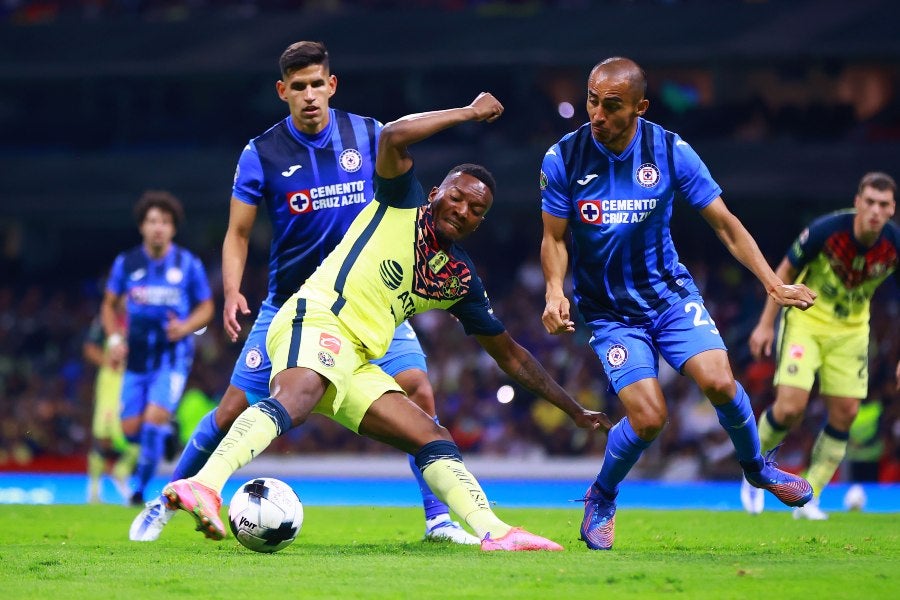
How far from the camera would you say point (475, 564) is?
5871 mm

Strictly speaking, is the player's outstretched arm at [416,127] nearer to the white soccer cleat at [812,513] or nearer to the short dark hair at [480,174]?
the short dark hair at [480,174]

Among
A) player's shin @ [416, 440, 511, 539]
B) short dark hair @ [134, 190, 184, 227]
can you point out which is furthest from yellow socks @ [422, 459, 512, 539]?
short dark hair @ [134, 190, 184, 227]

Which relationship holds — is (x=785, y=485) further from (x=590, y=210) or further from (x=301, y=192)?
(x=301, y=192)

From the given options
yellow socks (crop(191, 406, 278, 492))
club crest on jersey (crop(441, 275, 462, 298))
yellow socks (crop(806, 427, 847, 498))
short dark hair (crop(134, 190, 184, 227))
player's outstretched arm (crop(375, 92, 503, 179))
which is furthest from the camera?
short dark hair (crop(134, 190, 184, 227))

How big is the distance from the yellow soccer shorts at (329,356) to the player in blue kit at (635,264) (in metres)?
1.13

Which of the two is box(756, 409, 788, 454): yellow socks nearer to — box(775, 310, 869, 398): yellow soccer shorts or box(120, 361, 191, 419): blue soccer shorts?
box(775, 310, 869, 398): yellow soccer shorts

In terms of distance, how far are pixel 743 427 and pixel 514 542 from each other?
158 cm

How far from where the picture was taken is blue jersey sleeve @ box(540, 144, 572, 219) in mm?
7223

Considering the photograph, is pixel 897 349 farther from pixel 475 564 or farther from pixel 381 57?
pixel 475 564

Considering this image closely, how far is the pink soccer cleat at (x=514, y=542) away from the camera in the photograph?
6465mm

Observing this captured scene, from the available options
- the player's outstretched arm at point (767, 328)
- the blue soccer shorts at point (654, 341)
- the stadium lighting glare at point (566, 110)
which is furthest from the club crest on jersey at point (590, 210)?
the stadium lighting glare at point (566, 110)

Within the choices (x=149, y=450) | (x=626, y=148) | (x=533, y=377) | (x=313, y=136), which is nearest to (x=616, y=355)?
(x=533, y=377)

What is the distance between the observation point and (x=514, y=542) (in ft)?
21.2

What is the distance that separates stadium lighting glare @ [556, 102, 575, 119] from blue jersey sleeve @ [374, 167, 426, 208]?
14.6 meters
